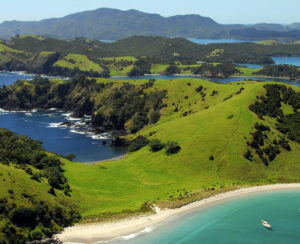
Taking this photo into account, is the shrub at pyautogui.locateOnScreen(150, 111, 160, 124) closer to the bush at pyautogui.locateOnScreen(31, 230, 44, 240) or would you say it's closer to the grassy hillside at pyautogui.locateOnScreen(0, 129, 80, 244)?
the grassy hillside at pyautogui.locateOnScreen(0, 129, 80, 244)

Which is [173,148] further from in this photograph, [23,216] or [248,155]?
[23,216]

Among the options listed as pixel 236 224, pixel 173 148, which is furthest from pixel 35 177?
pixel 173 148

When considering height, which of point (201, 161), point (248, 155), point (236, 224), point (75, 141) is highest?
point (248, 155)

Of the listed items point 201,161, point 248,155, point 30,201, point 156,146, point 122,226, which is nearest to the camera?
point 30,201

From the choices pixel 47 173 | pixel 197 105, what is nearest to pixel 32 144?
pixel 47 173

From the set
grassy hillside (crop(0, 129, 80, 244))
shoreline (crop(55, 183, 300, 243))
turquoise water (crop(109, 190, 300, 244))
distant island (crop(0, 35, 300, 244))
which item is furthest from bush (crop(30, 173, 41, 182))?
turquoise water (crop(109, 190, 300, 244))

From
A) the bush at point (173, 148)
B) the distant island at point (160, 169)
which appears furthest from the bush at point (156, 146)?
the bush at point (173, 148)

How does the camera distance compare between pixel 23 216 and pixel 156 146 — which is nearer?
pixel 23 216

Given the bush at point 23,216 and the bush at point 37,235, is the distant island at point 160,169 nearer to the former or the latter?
the bush at point 37,235
